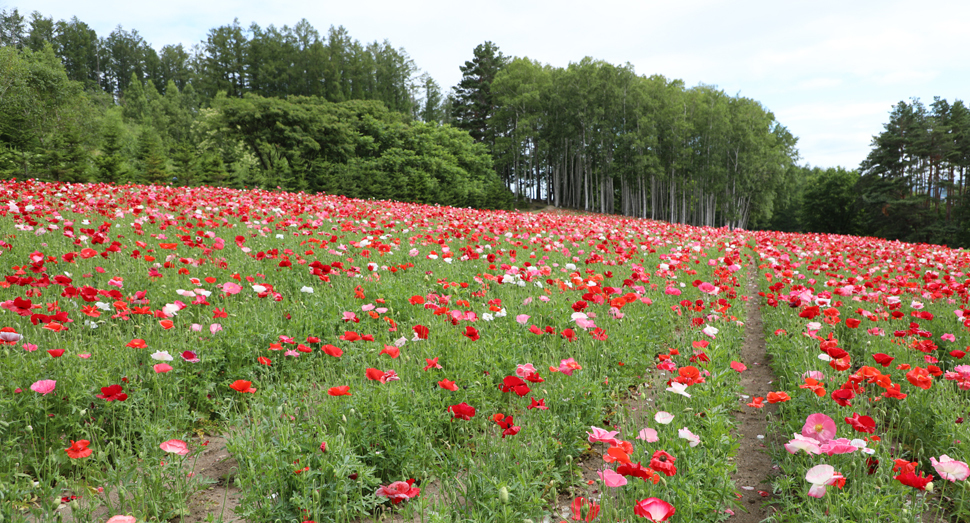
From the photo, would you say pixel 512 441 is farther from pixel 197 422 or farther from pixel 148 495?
pixel 197 422

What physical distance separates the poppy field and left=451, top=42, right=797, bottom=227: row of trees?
3253 centimetres

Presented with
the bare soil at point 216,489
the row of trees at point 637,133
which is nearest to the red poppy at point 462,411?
the bare soil at point 216,489

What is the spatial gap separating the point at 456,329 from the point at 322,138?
32017 millimetres

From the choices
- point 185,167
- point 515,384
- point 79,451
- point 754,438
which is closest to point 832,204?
point 185,167

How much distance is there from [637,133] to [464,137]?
13.0m

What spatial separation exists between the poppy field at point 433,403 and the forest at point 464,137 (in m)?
20.7

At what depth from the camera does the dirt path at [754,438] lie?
8.50 ft

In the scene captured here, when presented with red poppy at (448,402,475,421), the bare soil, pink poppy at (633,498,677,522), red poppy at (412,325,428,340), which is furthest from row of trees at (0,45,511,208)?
pink poppy at (633,498,677,522)

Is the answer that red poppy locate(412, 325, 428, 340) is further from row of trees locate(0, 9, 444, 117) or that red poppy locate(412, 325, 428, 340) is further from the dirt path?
row of trees locate(0, 9, 444, 117)

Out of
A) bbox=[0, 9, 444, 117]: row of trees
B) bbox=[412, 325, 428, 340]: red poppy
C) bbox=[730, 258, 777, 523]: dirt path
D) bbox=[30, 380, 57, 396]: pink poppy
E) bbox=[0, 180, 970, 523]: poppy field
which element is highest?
bbox=[0, 9, 444, 117]: row of trees

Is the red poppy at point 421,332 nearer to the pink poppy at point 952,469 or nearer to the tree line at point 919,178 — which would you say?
the pink poppy at point 952,469

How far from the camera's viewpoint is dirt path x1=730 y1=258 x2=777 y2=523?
8.50ft

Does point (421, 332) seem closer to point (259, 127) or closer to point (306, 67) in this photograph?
point (259, 127)

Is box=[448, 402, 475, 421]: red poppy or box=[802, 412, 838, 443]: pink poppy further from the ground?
box=[448, 402, 475, 421]: red poppy
